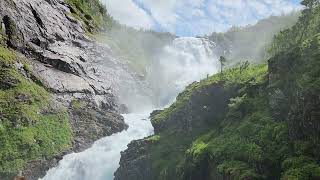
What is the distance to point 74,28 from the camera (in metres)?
122

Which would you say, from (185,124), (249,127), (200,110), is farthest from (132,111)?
(249,127)

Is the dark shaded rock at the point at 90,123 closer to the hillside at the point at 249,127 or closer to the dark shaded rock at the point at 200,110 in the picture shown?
the hillside at the point at 249,127

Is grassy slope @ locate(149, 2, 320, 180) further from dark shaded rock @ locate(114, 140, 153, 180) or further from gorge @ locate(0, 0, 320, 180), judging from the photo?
dark shaded rock @ locate(114, 140, 153, 180)

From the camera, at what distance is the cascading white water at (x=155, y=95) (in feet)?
264

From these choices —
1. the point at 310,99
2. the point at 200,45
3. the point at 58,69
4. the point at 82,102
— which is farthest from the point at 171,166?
the point at 200,45

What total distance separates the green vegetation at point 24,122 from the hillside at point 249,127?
14.5 m

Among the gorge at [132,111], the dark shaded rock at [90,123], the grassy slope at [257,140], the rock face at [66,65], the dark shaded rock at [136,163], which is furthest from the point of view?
the rock face at [66,65]

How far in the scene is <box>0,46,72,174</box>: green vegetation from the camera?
76.4 meters

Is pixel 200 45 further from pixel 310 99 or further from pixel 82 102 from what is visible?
pixel 310 99

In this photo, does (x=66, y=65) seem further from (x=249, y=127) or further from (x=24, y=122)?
(x=249, y=127)

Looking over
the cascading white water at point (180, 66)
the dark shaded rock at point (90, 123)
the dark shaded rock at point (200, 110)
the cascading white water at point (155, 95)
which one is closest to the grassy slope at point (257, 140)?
the dark shaded rock at point (200, 110)

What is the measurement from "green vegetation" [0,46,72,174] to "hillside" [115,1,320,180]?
1450cm

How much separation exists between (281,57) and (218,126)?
573 inches

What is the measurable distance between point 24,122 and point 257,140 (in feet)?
147
